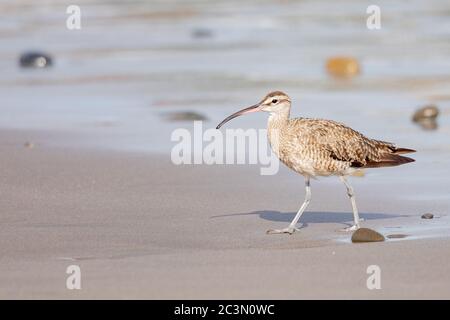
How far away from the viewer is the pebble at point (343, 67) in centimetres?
1730

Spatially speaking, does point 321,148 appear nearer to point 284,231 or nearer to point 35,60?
point 284,231

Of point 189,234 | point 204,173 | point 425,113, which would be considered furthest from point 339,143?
point 425,113

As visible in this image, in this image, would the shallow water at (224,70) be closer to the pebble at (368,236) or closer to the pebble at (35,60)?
the pebble at (35,60)

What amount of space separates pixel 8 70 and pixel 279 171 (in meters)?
8.03

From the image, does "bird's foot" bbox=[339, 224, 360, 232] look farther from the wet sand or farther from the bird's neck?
the bird's neck

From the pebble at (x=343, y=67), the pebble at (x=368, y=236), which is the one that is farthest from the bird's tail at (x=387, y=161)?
the pebble at (x=343, y=67)

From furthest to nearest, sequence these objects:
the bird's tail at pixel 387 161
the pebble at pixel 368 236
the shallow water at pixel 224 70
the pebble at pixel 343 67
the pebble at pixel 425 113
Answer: the pebble at pixel 343 67 < the pebble at pixel 425 113 < the shallow water at pixel 224 70 < the bird's tail at pixel 387 161 < the pebble at pixel 368 236

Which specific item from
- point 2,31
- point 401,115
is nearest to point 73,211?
point 401,115

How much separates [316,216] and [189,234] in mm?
1342

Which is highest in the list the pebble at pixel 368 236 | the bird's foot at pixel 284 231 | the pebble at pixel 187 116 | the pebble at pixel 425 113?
the pebble at pixel 187 116

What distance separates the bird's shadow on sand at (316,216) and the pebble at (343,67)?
7830 mm

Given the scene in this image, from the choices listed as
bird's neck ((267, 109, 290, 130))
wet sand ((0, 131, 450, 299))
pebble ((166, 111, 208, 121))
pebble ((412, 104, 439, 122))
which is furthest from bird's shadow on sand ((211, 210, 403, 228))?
pebble ((412, 104, 439, 122))

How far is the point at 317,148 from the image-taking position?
9062 millimetres

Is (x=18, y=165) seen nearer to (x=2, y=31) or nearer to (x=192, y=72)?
(x=192, y=72)
